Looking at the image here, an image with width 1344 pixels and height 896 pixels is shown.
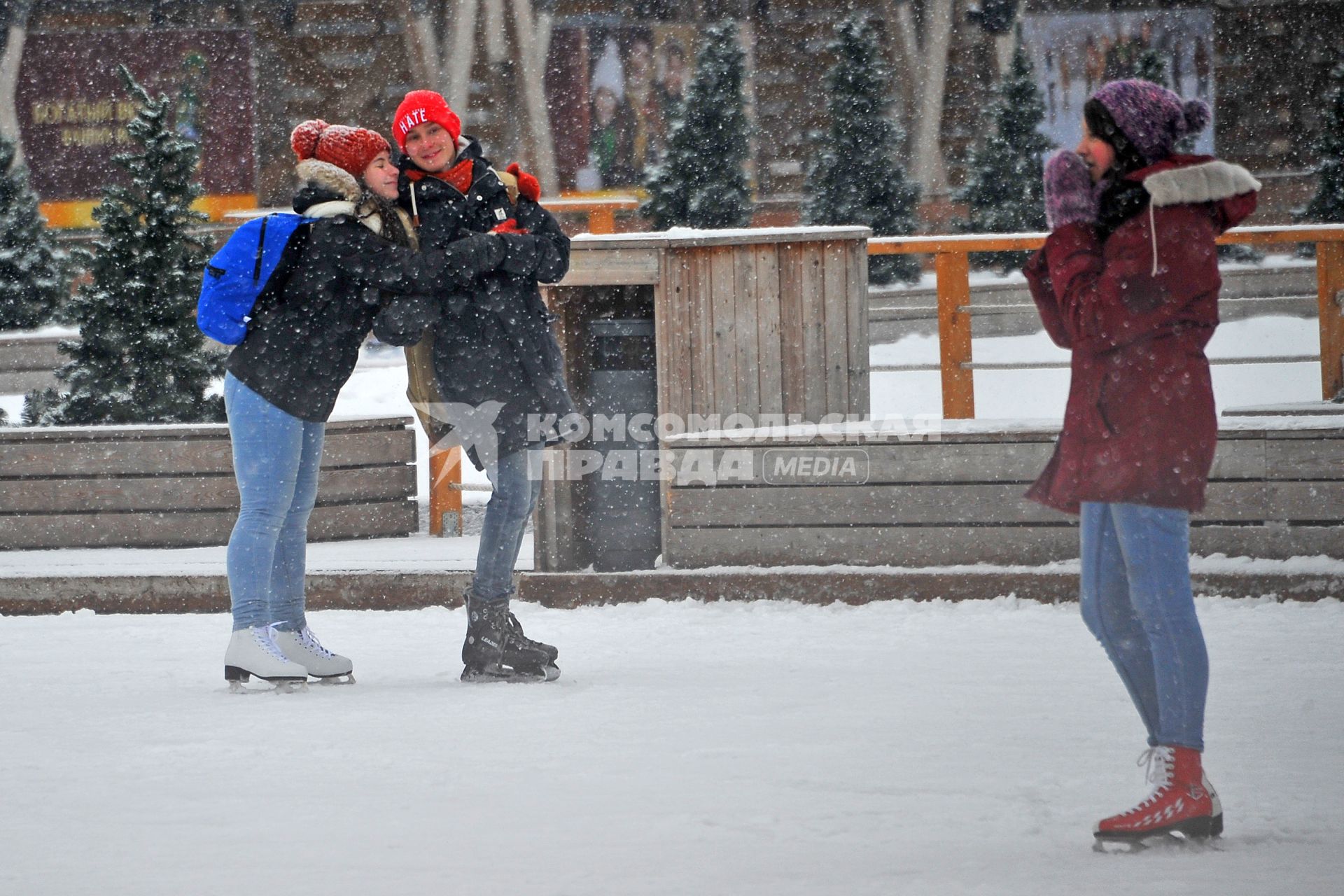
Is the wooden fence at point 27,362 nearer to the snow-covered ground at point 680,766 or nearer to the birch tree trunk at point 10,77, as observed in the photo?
the birch tree trunk at point 10,77

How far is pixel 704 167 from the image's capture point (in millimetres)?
17641

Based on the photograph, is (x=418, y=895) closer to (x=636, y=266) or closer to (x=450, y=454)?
(x=636, y=266)

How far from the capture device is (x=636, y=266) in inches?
241

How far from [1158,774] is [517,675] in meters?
2.11

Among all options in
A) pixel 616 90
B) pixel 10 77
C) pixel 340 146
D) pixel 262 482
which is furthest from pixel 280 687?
pixel 10 77

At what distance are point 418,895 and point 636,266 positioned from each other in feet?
12.3

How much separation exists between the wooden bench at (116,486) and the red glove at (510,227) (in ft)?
8.84

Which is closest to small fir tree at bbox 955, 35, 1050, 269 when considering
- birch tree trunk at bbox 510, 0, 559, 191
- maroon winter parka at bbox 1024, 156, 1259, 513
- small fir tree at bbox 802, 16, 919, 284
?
small fir tree at bbox 802, 16, 919, 284

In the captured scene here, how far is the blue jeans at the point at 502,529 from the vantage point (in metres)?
4.55

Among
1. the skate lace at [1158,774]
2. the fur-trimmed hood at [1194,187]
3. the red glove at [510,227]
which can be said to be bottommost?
the skate lace at [1158,774]

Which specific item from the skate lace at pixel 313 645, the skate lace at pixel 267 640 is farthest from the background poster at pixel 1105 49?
the skate lace at pixel 267 640

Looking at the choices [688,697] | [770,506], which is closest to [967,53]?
[770,506]

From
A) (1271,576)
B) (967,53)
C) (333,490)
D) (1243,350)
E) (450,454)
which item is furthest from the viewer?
(967,53)

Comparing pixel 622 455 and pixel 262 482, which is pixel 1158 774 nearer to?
pixel 262 482
